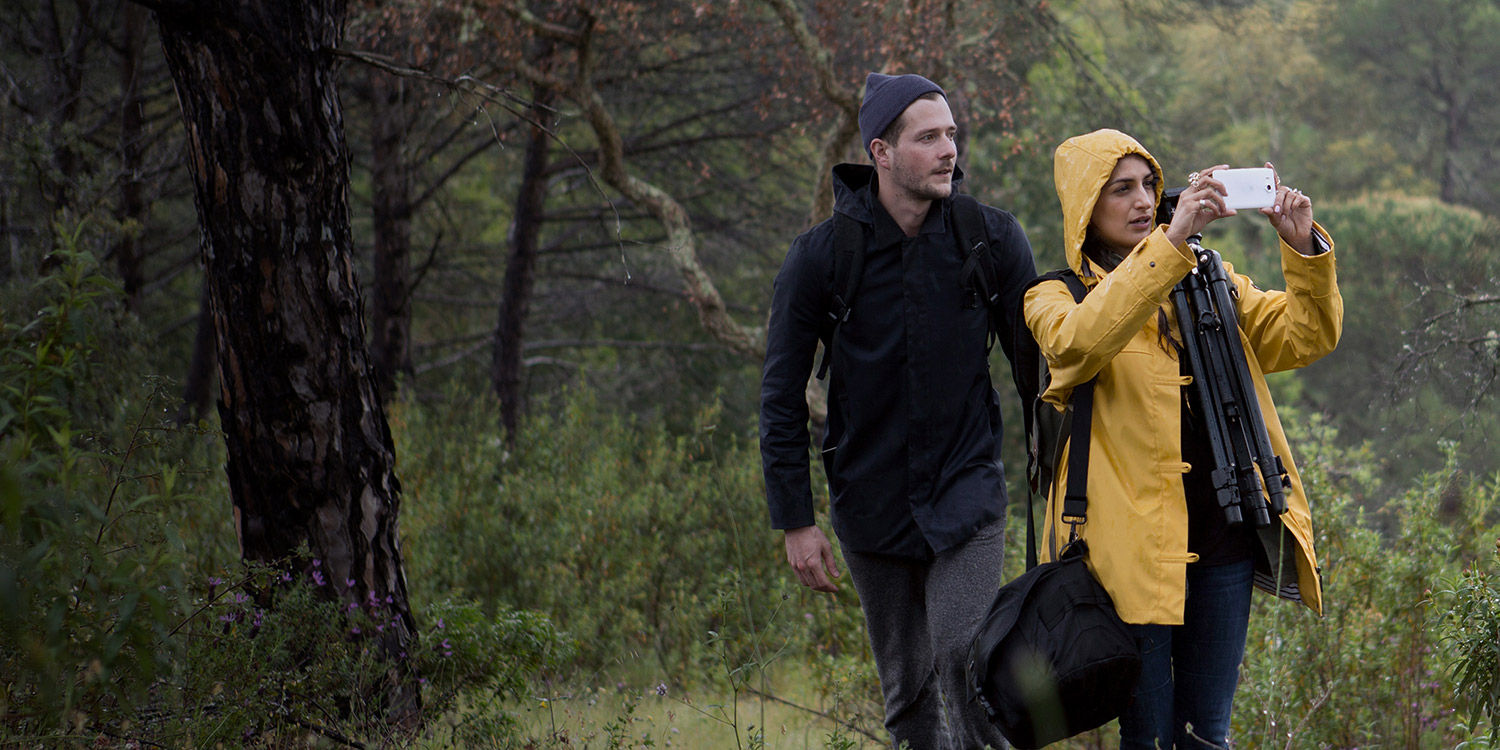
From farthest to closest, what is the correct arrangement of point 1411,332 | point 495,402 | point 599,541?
1. point 495,402
2. point 599,541
3. point 1411,332

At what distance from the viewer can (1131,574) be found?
2.52 m

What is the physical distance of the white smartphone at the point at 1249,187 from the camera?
2.53 m

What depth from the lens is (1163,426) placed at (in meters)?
2.56

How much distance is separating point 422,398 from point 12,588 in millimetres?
13022

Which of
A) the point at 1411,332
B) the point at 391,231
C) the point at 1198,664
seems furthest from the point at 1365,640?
the point at 391,231

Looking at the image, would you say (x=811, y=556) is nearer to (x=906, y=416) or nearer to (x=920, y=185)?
(x=906, y=416)

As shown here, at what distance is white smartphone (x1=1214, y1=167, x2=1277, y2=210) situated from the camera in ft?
8.31

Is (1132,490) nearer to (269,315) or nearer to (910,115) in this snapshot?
(910,115)

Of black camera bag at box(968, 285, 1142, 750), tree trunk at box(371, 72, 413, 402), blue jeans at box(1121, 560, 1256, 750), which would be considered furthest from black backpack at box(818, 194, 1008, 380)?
tree trunk at box(371, 72, 413, 402)

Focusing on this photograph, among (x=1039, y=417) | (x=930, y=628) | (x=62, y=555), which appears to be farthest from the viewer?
(x=930, y=628)

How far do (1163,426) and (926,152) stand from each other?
3.31ft

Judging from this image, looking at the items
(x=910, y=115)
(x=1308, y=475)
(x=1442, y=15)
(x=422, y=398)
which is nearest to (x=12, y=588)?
(x=910, y=115)

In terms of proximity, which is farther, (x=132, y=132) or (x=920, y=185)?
(x=132, y=132)

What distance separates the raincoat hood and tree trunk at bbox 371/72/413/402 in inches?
344
